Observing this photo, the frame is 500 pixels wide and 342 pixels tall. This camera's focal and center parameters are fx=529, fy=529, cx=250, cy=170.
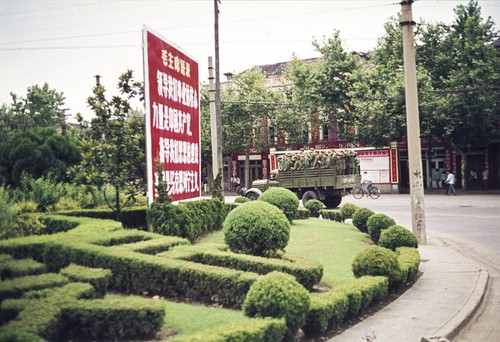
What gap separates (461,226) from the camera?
1788cm

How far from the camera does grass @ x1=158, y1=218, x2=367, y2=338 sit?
6.66 metres

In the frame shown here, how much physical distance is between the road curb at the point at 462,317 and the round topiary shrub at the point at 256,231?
351 cm

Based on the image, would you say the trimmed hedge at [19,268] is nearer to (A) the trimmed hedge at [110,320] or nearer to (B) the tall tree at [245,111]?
(A) the trimmed hedge at [110,320]

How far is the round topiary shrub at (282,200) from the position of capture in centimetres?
1691

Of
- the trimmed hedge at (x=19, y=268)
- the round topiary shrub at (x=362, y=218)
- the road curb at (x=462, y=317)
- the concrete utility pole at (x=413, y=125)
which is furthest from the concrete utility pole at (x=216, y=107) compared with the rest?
the trimmed hedge at (x=19, y=268)

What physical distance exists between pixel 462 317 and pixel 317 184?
59.1 feet

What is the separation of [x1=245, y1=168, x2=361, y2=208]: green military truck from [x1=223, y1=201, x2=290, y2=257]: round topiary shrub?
15.1 metres

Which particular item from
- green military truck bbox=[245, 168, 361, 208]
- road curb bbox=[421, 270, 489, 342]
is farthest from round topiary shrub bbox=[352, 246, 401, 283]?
green military truck bbox=[245, 168, 361, 208]

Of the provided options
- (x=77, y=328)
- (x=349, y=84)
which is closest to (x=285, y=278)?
(x=77, y=328)

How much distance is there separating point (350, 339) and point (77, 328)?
336 centimetres

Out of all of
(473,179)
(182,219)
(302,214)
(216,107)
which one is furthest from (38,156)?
(473,179)

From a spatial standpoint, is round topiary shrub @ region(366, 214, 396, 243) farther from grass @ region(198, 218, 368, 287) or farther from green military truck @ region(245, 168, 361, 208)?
green military truck @ region(245, 168, 361, 208)

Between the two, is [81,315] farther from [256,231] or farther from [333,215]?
[333,215]

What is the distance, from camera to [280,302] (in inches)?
242
